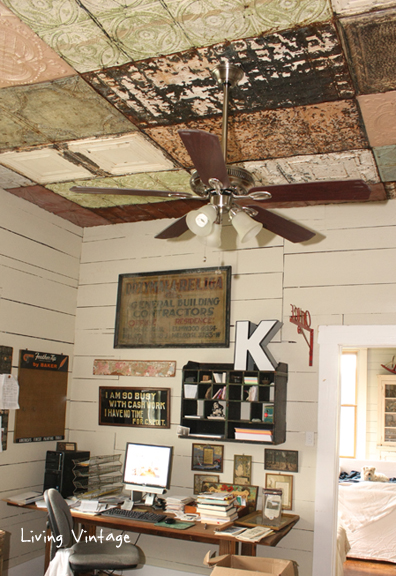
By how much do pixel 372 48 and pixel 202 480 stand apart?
344 centimetres

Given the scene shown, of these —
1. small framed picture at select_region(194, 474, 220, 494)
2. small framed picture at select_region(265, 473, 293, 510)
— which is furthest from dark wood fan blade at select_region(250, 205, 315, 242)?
small framed picture at select_region(194, 474, 220, 494)

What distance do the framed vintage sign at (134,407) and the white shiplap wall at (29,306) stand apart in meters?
0.56

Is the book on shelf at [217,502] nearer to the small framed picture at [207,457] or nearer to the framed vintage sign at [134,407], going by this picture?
the small framed picture at [207,457]

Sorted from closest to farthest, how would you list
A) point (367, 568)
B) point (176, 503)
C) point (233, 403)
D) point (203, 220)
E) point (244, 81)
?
point (203, 220)
point (244, 81)
point (176, 503)
point (233, 403)
point (367, 568)

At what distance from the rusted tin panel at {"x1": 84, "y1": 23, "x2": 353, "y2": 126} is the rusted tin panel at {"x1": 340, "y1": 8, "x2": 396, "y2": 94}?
0.19ft

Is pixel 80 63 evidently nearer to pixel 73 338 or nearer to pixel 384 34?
pixel 384 34

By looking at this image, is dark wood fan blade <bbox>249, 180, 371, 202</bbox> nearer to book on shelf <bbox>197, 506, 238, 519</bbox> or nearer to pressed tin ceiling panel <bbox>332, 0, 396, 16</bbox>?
pressed tin ceiling panel <bbox>332, 0, 396, 16</bbox>

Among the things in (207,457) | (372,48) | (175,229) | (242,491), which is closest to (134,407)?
(207,457)

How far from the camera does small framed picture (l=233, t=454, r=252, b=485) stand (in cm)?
425

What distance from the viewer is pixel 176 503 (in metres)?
4.00

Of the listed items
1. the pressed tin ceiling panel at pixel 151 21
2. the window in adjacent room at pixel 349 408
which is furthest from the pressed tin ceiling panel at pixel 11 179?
the window in adjacent room at pixel 349 408

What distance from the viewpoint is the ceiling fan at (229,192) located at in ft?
7.11

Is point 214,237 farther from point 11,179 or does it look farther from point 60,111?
point 11,179

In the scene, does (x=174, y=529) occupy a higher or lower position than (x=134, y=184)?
lower
